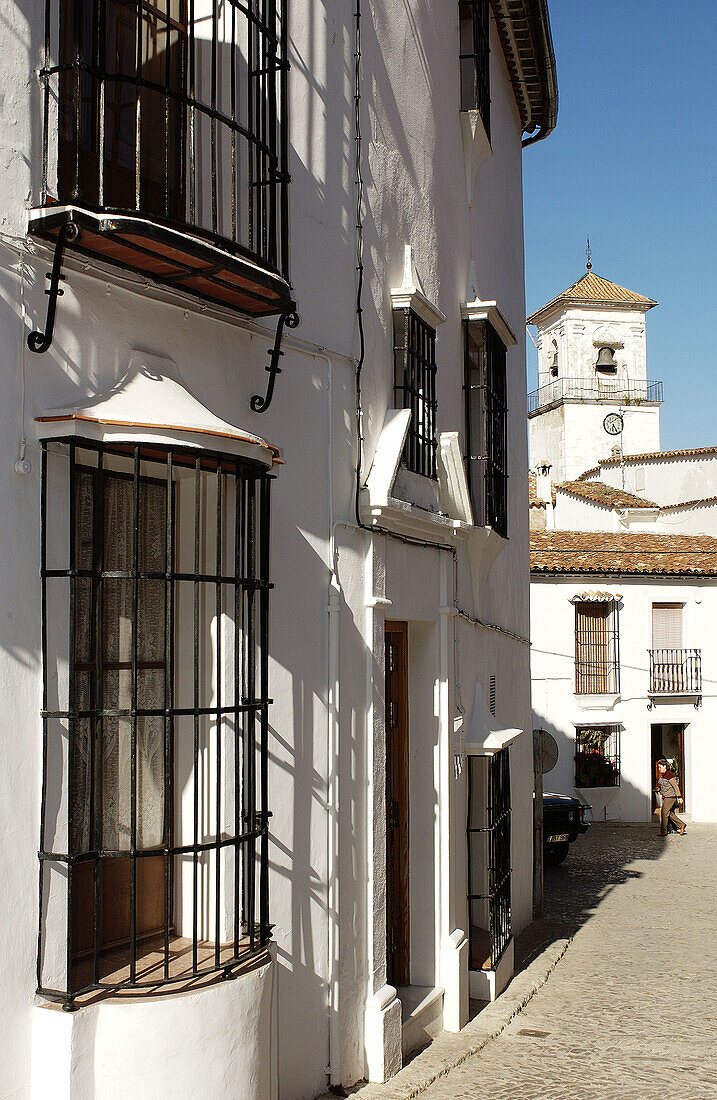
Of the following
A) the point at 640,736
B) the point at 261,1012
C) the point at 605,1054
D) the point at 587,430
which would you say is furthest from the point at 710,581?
the point at 587,430

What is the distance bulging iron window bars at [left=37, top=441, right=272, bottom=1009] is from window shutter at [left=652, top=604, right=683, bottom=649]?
70.7ft

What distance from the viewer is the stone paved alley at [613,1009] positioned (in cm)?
715

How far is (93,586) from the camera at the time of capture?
4.79m

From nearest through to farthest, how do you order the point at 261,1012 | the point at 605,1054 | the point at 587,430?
the point at 261,1012 → the point at 605,1054 → the point at 587,430

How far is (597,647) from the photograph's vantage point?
2598 centimetres

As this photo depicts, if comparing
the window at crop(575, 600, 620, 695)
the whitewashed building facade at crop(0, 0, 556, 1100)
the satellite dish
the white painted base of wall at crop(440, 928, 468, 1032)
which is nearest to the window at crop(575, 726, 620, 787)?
the window at crop(575, 600, 620, 695)

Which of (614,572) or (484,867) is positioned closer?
(484,867)

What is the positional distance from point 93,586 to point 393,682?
3762 millimetres

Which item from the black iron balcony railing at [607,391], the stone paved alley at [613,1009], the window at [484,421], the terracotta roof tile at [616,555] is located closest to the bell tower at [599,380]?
the black iron balcony railing at [607,391]

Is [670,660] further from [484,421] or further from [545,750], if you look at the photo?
[484,421]

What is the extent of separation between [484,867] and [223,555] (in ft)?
17.0

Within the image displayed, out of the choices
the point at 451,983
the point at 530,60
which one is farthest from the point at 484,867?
the point at 530,60

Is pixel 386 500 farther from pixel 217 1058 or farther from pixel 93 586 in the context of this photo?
pixel 217 1058

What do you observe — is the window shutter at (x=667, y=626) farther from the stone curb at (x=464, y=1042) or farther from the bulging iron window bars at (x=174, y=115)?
the bulging iron window bars at (x=174, y=115)
